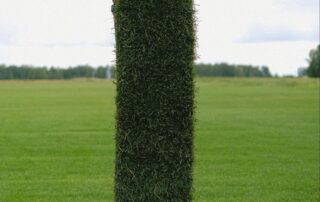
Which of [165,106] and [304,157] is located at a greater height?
[165,106]

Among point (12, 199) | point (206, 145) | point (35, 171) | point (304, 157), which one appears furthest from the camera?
point (206, 145)

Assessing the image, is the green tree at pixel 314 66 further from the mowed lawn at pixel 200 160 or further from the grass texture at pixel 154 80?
the grass texture at pixel 154 80

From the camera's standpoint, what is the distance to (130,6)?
7848mm

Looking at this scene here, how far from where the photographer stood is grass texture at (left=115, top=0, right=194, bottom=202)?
7848 mm

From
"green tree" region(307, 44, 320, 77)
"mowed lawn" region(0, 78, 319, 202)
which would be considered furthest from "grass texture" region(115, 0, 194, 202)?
"green tree" region(307, 44, 320, 77)

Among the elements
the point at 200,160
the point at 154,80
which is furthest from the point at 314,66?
the point at 154,80

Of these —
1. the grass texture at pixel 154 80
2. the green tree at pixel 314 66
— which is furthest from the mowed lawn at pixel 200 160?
the green tree at pixel 314 66

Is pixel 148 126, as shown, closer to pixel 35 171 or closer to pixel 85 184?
pixel 85 184

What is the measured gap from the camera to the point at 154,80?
25.8 feet

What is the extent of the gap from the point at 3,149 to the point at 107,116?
17.6 metres

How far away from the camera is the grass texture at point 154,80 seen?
785 cm

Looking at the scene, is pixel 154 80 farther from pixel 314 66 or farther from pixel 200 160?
pixel 314 66

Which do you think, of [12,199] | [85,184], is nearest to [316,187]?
[85,184]

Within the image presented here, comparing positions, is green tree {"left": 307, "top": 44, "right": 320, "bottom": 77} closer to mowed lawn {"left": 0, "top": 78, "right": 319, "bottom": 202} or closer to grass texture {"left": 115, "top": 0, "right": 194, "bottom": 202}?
mowed lawn {"left": 0, "top": 78, "right": 319, "bottom": 202}
